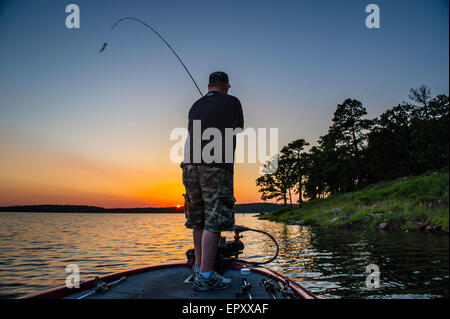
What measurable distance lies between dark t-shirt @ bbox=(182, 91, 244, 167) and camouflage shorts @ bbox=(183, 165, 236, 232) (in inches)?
4.4

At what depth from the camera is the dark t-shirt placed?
311 centimetres

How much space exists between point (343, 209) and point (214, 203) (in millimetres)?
25308

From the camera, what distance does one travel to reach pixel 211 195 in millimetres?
3025

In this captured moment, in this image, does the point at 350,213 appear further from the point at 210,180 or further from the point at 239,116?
the point at 210,180

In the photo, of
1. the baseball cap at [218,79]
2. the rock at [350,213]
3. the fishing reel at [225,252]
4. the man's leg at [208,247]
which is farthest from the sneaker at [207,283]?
Result: the rock at [350,213]

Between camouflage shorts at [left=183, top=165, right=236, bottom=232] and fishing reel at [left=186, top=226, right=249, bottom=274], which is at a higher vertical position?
camouflage shorts at [left=183, top=165, right=236, bottom=232]

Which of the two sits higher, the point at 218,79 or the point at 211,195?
the point at 218,79

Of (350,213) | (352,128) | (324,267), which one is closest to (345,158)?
(352,128)

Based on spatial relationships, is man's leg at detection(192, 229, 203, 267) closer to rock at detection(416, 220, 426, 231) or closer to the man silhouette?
the man silhouette

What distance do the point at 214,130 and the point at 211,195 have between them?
82 cm

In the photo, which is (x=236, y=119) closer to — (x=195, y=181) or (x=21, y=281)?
(x=195, y=181)

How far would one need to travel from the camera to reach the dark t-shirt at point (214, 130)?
3.11m

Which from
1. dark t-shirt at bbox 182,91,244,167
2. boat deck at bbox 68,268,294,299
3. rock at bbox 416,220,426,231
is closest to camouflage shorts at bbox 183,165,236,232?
dark t-shirt at bbox 182,91,244,167
